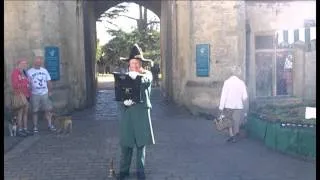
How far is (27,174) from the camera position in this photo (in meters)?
8.18

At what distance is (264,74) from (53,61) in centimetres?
645

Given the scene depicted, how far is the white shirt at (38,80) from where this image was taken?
12.1 metres

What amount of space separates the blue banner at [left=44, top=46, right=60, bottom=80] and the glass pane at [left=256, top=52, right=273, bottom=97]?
6.08 meters

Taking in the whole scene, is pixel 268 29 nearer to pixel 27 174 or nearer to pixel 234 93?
pixel 234 93

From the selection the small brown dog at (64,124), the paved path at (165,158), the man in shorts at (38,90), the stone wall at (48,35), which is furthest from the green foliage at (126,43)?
the paved path at (165,158)

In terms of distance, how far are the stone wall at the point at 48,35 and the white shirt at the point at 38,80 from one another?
2.14 metres

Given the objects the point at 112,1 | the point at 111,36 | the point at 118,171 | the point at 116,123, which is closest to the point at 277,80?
the point at 116,123

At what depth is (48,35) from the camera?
48.0ft

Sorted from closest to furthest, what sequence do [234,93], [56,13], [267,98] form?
[234,93], [56,13], [267,98]

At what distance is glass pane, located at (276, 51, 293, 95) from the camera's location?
53.4 ft

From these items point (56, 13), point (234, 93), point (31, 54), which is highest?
Answer: point (56, 13)

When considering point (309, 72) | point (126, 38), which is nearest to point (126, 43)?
point (126, 38)

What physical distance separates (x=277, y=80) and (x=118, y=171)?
9.27 meters

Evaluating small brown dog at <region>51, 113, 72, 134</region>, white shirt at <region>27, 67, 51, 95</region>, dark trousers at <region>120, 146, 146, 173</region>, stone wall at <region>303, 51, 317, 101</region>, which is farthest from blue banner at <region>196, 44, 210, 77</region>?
dark trousers at <region>120, 146, 146, 173</region>
